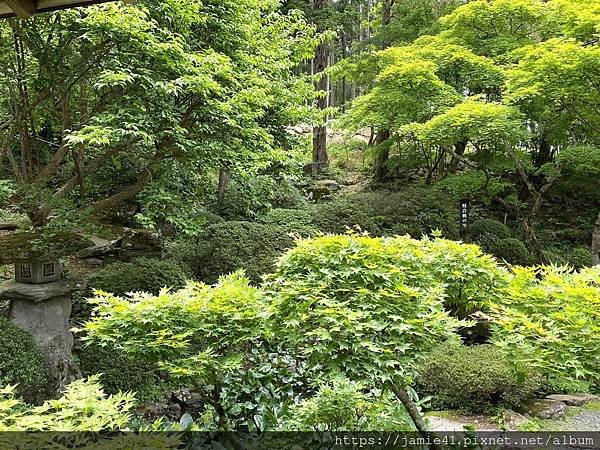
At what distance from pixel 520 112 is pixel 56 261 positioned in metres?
6.72

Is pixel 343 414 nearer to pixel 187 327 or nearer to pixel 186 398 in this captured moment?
pixel 187 327

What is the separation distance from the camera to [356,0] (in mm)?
12484

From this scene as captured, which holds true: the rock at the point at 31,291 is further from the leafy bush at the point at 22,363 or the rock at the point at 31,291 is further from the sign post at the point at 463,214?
the sign post at the point at 463,214

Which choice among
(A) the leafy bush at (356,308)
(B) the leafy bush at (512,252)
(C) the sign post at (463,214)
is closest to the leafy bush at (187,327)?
(A) the leafy bush at (356,308)

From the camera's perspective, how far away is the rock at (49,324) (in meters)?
4.32

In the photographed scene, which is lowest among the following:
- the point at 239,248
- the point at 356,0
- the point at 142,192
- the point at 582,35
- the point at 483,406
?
the point at 483,406

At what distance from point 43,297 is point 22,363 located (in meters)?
0.65

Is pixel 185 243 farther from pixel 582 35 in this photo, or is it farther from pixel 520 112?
pixel 582 35

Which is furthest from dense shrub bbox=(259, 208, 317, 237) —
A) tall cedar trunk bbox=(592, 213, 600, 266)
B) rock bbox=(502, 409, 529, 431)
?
tall cedar trunk bbox=(592, 213, 600, 266)

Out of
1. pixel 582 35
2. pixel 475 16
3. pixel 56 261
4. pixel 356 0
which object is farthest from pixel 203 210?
pixel 356 0

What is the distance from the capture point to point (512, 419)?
4.06 metres

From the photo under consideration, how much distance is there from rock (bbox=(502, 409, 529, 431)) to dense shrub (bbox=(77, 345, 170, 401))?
3338 mm

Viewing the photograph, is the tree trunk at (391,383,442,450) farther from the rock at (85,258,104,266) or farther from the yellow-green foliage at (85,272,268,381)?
the rock at (85,258,104,266)

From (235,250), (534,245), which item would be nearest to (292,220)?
(235,250)
